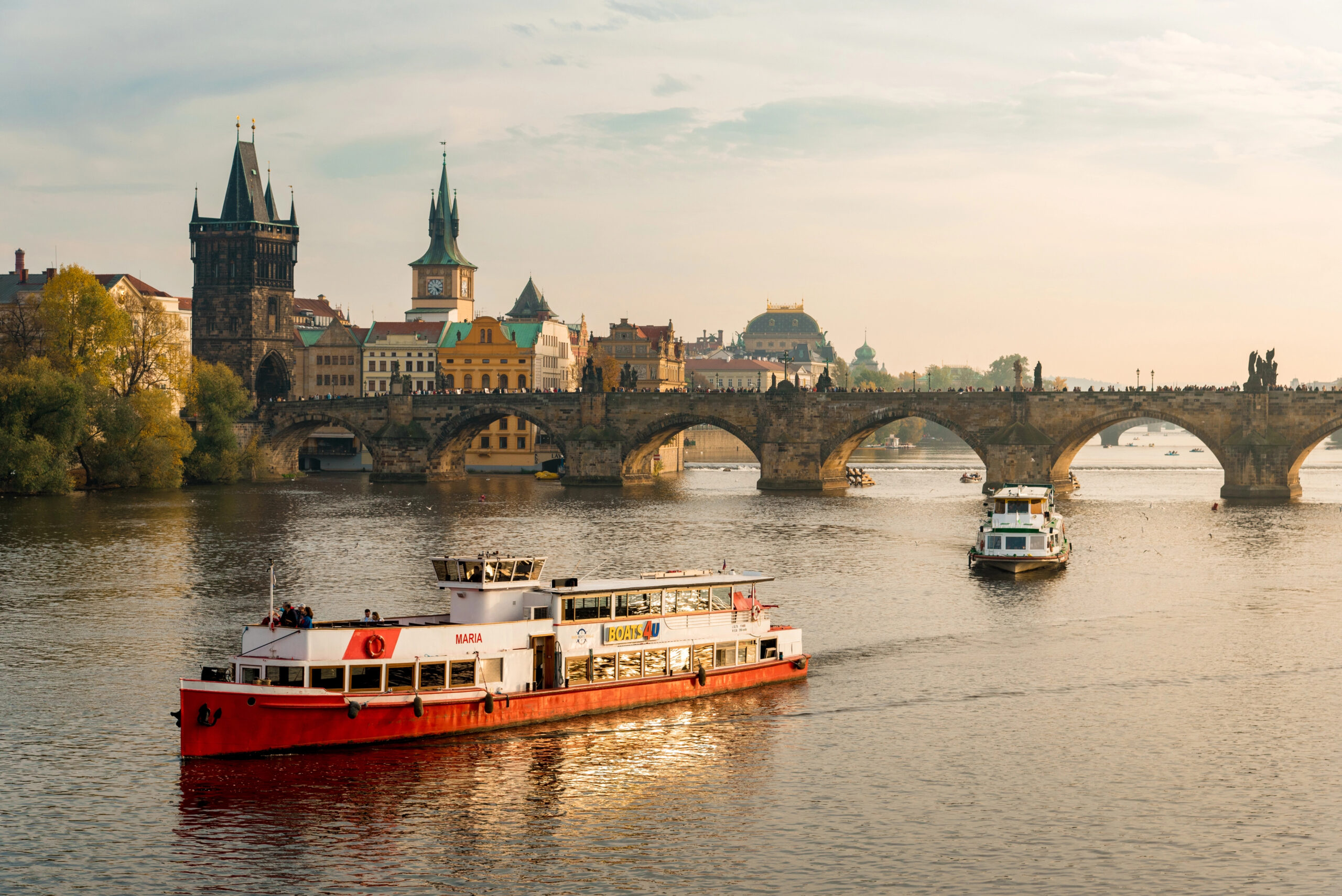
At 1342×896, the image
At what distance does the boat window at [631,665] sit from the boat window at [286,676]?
8757 mm

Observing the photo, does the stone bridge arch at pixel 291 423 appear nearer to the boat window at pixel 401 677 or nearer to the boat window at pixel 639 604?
the boat window at pixel 639 604

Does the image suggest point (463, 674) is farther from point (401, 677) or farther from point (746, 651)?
point (746, 651)

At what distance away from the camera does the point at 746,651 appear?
43750 millimetres

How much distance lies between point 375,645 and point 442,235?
16337 cm

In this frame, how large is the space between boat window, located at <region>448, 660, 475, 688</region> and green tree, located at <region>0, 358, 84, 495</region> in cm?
7437

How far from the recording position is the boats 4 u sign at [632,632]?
40.5 metres

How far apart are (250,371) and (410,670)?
139229 mm

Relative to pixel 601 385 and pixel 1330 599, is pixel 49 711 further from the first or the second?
pixel 601 385

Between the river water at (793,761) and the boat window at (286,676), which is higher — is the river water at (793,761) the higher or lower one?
the lower one

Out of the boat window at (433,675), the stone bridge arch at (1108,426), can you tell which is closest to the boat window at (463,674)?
the boat window at (433,675)

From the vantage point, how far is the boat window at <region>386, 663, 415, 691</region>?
120ft

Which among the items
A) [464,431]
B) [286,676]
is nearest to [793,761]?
[286,676]

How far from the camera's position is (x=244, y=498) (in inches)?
4437

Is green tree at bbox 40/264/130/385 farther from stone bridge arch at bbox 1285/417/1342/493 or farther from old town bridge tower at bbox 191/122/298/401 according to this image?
stone bridge arch at bbox 1285/417/1342/493
